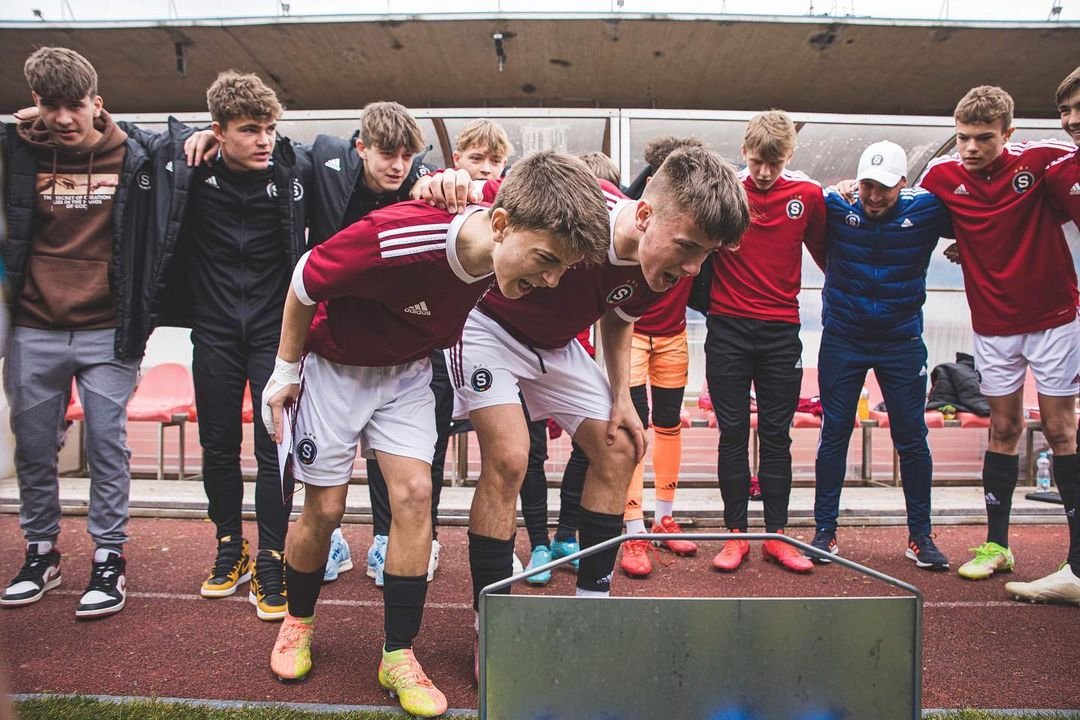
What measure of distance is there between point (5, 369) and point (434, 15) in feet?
21.2

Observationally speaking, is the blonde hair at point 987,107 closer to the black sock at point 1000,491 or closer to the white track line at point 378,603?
the black sock at point 1000,491

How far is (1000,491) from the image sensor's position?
4016mm

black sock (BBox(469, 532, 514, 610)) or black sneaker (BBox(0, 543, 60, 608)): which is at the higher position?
black sock (BBox(469, 532, 514, 610))

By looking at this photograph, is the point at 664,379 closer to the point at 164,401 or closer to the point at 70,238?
the point at 70,238

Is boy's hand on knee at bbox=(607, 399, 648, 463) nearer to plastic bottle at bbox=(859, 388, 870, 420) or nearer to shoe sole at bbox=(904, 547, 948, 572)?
shoe sole at bbox=(904, 547, 948, 572)

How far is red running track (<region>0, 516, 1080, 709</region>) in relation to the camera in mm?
2578

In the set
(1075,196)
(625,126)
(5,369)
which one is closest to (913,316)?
(1075,196)

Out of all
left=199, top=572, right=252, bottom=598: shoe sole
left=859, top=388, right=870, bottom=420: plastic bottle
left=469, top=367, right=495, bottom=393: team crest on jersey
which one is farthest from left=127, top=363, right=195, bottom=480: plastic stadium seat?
left=859, top=388, right=870, bottom=420: plastic bottle

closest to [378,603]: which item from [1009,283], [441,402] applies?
[441,402]

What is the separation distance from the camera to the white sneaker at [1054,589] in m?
3.45

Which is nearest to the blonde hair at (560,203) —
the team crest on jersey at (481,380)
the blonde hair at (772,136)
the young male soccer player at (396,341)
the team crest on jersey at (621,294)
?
the young male soccer player at (396,341)

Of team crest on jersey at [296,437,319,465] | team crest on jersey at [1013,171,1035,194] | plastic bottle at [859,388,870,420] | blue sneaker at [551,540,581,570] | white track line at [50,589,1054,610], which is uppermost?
team crest on jersey at [1013,171,1035,194]

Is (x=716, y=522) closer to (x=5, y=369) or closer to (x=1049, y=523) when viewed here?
(x=1049, y=523)

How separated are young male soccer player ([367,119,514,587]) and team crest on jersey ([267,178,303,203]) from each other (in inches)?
32.0
